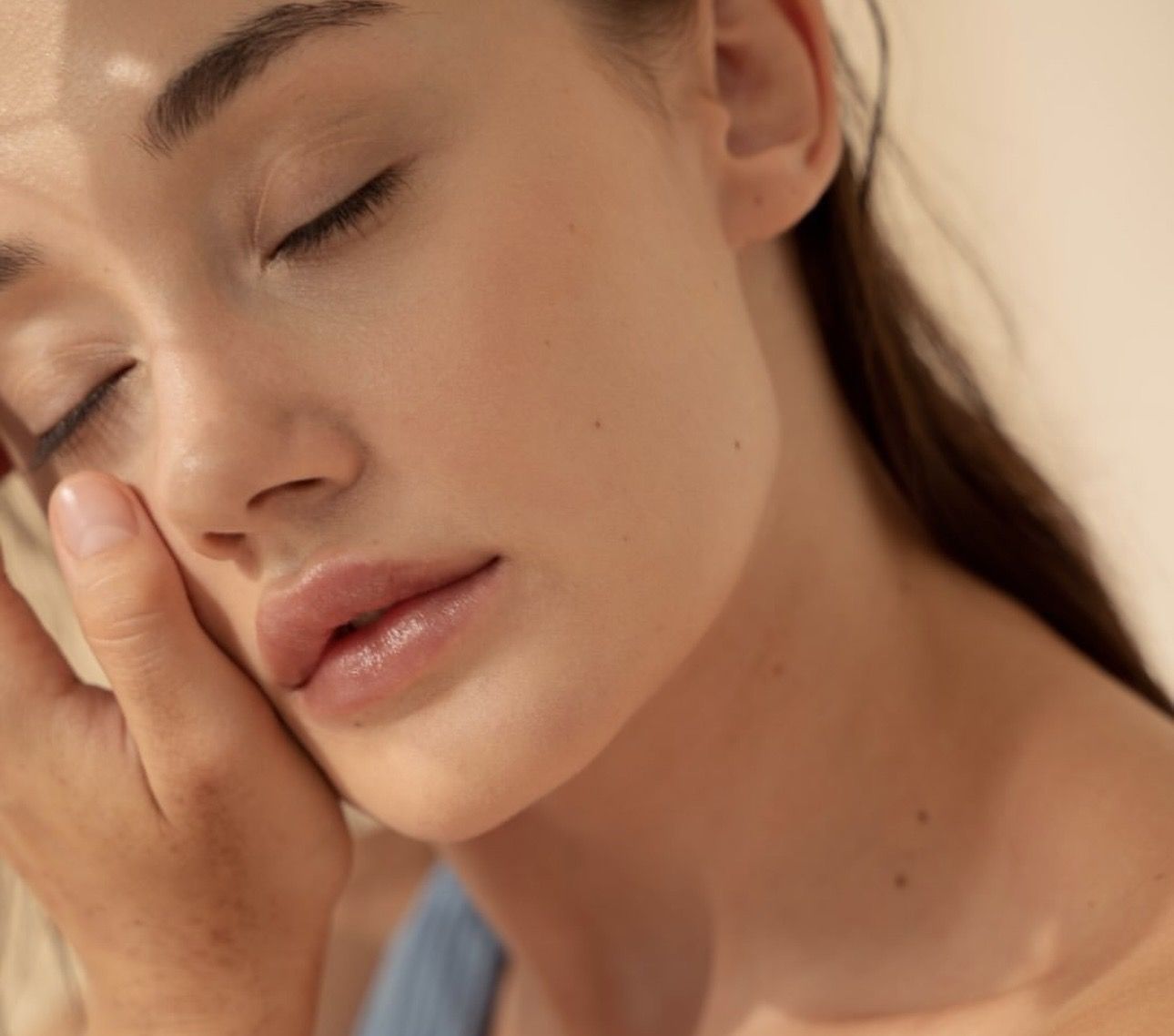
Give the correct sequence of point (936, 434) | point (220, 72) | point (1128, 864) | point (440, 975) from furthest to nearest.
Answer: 1. point (440, 975)
2. point (936, 434)
3. point (1128, 864)
4. point (220, 72)

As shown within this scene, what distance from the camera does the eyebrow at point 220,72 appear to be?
0.69 m

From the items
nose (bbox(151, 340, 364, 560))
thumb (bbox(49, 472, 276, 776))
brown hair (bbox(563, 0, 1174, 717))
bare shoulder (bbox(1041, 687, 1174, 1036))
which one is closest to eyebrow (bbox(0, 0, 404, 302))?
nose (bbox(151, 340, 364, 560))

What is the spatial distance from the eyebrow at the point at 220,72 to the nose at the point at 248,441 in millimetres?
101

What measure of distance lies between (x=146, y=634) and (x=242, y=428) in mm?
173

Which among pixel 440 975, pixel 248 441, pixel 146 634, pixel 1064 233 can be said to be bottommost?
pixel 440 975

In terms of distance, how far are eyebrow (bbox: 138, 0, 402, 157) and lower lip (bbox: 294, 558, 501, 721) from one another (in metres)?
0.24

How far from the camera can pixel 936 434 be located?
1048 mm

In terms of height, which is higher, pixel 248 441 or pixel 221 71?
pixel 221 71


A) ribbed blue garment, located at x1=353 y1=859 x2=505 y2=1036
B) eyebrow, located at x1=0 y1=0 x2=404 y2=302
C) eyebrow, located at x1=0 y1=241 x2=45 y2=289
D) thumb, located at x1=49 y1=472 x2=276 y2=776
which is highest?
eyebrow, located at x1=0 y1=0 x2=404 y2=302

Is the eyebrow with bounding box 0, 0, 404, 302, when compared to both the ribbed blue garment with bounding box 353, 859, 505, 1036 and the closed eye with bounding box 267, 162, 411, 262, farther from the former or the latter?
the ribbed blue garment with bounding box 353, 859, 505, 1036

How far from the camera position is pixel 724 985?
38.2 inches

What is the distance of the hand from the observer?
2.81ft

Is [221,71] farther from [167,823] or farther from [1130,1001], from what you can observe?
[1130,1001]

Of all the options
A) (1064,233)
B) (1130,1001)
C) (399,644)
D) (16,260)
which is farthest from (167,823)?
(1064,233)
